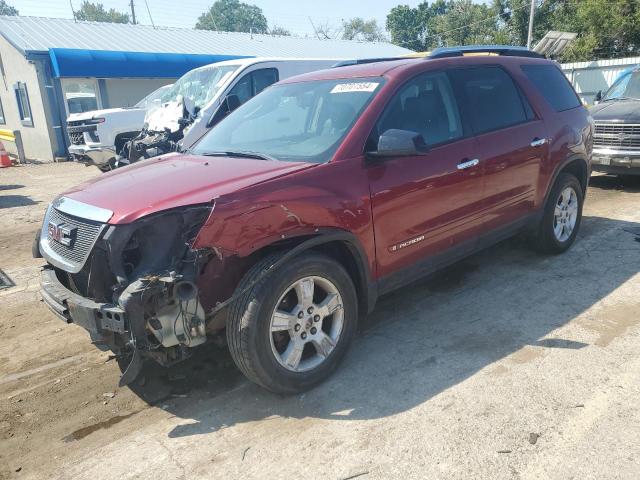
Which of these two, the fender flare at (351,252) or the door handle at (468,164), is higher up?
the door handle at (468,164)

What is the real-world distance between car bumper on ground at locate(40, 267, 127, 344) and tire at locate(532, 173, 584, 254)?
408 cm

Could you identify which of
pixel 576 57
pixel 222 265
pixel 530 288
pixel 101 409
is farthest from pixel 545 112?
pixel 576 57

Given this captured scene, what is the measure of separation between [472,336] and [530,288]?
1151 millimetres

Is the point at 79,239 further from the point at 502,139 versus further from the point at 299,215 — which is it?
the point at 502,139

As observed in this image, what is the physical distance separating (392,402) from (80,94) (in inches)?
742

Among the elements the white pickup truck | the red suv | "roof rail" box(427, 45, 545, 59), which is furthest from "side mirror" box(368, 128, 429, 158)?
the white pickup truck

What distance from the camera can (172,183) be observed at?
3.24 m

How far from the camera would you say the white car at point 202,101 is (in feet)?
28.1

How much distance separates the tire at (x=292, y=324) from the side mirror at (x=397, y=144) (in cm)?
80

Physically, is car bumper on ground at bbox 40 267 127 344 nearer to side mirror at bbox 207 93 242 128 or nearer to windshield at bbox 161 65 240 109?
side mirror at bbox 207 93 242 128

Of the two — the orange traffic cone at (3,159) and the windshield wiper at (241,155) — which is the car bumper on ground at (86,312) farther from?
the orange traffic cone at (3,159)

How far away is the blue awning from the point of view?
17.3 meters

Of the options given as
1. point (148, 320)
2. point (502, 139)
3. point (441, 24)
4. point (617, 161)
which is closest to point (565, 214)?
point (502, 139)

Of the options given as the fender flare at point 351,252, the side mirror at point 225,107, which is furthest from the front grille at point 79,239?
the side mirror at point 225,107
